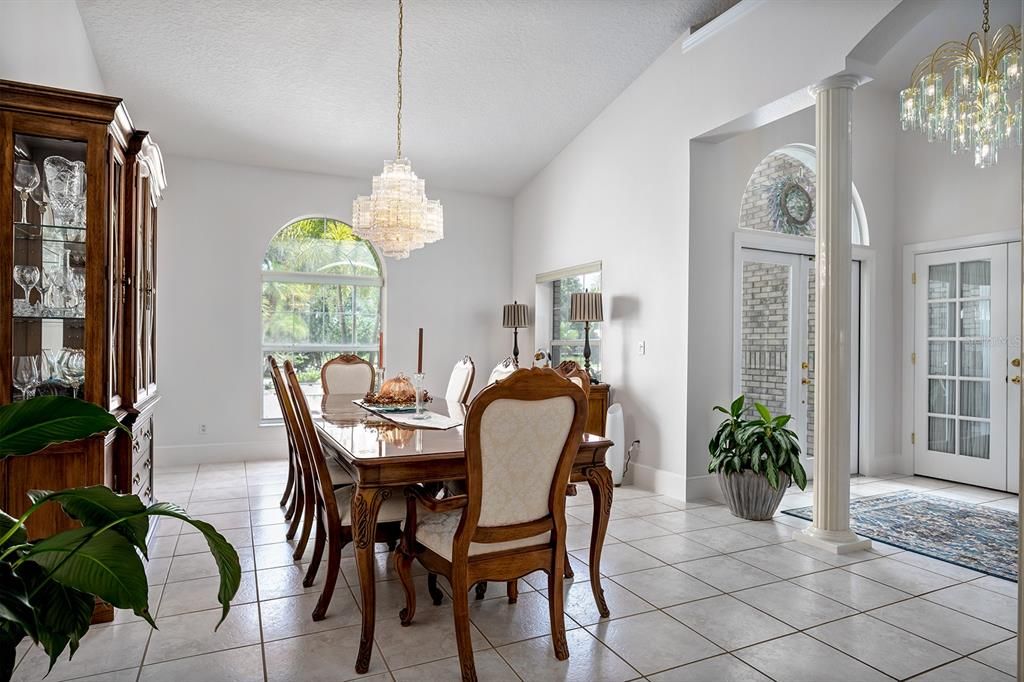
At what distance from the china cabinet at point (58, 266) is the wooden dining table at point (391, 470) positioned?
3.33ft

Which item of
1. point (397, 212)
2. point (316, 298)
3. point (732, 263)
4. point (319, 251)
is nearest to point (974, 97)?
point (732, 263)

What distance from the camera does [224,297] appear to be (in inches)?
227

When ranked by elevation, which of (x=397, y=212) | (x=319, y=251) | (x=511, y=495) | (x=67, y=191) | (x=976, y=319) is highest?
(x=319, y=251)

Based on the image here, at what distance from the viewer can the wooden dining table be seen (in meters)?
2.21

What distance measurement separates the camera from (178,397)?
559 centimetres

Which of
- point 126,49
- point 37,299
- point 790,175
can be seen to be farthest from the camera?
point 790,175

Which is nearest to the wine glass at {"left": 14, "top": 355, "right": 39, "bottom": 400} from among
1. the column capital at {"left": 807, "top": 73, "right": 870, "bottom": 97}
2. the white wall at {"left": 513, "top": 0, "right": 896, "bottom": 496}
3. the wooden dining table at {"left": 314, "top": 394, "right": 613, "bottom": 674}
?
the wooden dining table at {"left": 314, "top": 394, "right": 613, "bottom": 674}

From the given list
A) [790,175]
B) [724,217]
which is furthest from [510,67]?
[790,175]

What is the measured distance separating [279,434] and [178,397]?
0.96m

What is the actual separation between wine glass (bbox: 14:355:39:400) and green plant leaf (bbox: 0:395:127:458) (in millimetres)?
1372

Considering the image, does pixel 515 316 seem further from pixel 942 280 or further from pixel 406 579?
pixel 406 579

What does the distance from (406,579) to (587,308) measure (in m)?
3.27

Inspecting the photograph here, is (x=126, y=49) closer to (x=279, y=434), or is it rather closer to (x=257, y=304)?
(x=257, y=304)

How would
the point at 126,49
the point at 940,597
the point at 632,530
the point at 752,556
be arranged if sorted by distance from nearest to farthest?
1. the point at 940,597
2. the point at 752,556
3. the point at 632,530
4. the point at 126,49
